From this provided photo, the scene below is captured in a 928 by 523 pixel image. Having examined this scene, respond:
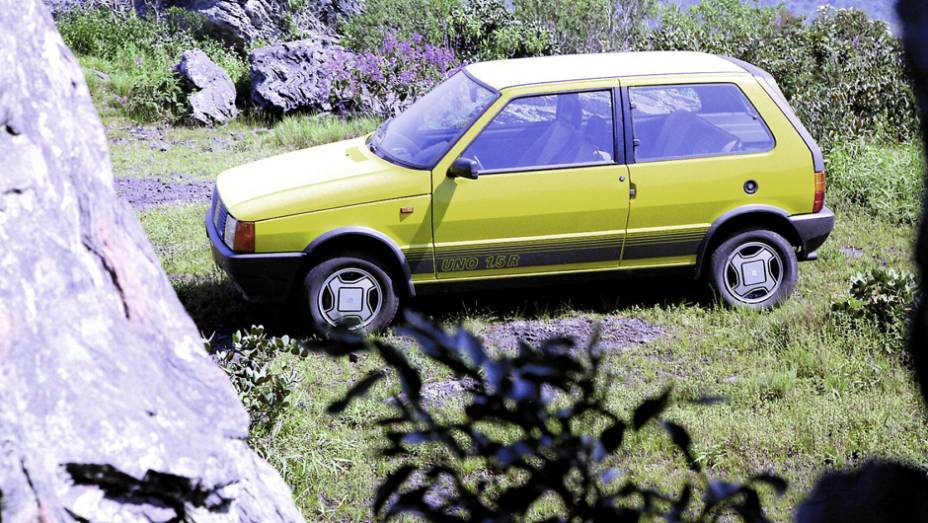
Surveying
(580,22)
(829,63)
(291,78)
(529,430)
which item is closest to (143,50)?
(291,78)

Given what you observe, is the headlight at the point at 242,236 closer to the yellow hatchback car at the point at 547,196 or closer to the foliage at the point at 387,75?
the yellow hatchback car at the point at 547,196

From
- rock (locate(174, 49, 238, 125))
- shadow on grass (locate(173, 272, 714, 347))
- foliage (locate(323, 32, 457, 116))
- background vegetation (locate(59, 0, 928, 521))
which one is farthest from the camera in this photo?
rock (locate(174, 49, 238, 125))

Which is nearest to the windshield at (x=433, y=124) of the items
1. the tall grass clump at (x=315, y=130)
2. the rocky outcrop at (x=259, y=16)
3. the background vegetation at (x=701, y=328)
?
the background vegetation at (x=701, y=328)

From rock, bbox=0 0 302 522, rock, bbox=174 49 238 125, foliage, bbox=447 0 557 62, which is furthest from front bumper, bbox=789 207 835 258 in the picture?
rock, bbox=174 49 238 125

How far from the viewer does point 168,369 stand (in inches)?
116

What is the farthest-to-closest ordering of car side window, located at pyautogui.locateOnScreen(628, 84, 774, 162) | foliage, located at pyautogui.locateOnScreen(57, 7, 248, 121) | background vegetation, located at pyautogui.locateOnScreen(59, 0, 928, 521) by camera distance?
foliage, located at pyautogui.locateOnScreen(57, 7, 248, 121) → car side window, located at pyautogui.locateOnScreen(628, 84, 774, 162) → background vegetation, located at pyautogui.locateOnScreen(59, 0, 928, 521)

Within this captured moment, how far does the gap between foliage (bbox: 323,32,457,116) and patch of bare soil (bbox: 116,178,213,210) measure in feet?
11.6

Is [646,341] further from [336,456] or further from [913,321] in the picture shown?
[913,321]

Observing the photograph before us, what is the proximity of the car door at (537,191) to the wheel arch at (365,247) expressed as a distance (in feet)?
0.79

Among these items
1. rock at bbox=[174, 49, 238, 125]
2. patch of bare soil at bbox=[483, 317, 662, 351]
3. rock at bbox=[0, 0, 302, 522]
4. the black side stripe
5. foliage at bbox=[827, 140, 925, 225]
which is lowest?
rock at bbox=[174, 49, 238, 125]

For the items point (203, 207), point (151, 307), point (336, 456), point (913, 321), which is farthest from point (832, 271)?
point (913, 321)

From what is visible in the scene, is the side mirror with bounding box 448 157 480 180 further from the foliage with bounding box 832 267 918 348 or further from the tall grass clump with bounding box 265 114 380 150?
the tall grass clump with bounding box 265 114 380 150

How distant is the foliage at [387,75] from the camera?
14.8 metres

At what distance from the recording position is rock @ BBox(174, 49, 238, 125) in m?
15.1
